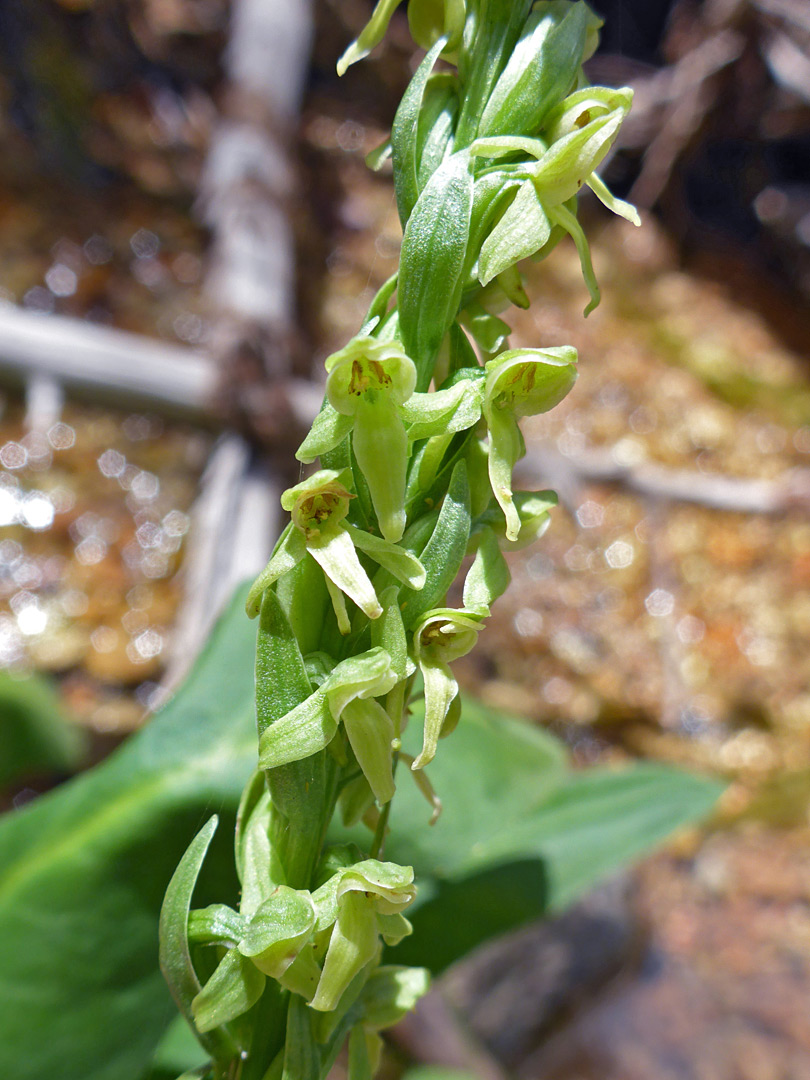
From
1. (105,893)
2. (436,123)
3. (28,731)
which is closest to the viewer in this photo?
(436,123)

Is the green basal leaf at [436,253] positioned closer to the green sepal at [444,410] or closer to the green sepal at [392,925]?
the green sepal at [444,410]

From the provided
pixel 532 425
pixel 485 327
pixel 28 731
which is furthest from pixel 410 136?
pixel 532 425

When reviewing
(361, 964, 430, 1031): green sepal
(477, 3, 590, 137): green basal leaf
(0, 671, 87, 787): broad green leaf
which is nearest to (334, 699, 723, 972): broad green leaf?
(361, 964, 430, 1031): green sepal

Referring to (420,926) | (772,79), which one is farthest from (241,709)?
(772,79)

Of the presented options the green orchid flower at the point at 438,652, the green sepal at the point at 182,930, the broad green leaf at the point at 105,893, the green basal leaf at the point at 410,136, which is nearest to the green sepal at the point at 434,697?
the green orchid flower at the point at 438,652

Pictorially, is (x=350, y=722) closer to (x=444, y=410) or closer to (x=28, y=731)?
(x=444, y=410)

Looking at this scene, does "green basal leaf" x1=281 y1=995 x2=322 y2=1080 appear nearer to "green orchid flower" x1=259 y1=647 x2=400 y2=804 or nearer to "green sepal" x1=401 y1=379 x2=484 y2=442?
"green orchid flower" x1=259 y1=647 x2=400 y2=804
